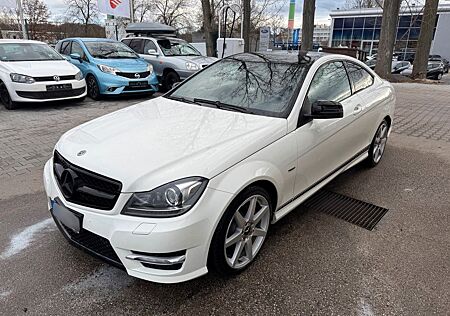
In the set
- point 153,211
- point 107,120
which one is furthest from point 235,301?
point 107,120

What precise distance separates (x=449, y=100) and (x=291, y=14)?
15850 millimetres

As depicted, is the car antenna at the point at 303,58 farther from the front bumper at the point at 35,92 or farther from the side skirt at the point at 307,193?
the front bumper at the point at 35,92

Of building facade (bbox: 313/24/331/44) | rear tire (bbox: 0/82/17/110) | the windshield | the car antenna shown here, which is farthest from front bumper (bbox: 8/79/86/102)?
building facade (bbox: 313/24/331/44)

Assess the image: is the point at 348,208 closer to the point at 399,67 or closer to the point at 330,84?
the point at 330,84

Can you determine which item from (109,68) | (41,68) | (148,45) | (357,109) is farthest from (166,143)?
(148,45)

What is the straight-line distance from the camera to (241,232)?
2412 millimetres

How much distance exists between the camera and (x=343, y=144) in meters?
3.49

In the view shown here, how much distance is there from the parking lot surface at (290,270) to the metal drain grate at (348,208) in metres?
0.09

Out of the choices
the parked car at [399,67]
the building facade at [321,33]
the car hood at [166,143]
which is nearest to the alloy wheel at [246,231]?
the car hood at [166,143]

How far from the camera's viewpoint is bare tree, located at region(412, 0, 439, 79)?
15.3 m

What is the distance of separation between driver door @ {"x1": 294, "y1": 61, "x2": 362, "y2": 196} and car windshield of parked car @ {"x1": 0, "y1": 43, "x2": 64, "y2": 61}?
7224mm

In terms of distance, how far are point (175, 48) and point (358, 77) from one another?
7.42 meters

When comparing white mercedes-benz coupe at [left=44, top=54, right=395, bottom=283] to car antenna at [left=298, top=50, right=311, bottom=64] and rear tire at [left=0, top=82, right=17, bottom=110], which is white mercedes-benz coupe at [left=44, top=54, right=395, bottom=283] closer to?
car antenna at [left=298, top=50, right=311, bottom=64]

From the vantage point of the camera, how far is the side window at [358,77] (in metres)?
3.89
